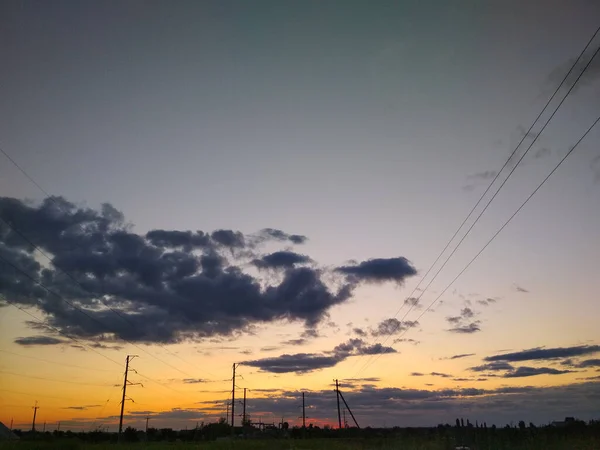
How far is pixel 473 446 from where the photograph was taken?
29672 millimetres

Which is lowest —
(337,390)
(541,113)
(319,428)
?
(319,428)

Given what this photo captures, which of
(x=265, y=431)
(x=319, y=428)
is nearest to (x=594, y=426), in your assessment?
(x=265, y=431)

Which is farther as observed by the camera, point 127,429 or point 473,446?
point 127,429

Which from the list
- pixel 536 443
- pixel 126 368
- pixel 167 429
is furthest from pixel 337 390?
pixel 167 429

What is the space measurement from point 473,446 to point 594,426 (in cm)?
2408

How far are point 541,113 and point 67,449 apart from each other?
155 ft

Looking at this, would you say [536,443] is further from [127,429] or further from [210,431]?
[127,429]

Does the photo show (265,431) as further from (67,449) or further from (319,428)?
(67,449)

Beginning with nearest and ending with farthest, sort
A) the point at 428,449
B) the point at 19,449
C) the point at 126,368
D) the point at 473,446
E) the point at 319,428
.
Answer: the point at 473,446
the point at 428,449
the point at 19,449
the point at 126,368
the point at 319,428

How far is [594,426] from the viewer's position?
4581cm

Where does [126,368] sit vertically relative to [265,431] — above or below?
above

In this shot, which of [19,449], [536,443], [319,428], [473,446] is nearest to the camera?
[536,443]

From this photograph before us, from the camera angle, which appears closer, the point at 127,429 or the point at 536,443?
the point at 536,443

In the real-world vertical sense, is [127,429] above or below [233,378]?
below
